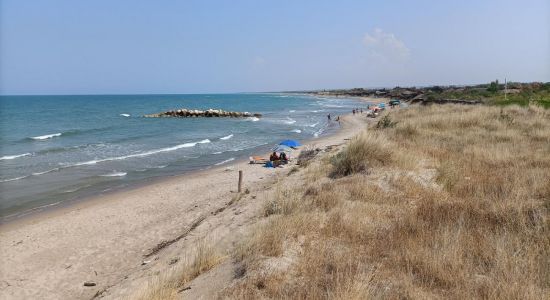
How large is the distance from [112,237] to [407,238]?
941 centimetres

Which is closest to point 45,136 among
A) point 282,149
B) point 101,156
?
point 101,156

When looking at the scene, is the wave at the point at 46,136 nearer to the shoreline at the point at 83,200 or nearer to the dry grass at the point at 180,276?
the shoreline at the point at 83,200

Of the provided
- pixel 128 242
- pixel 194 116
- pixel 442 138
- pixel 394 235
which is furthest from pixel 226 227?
pixel 194 116

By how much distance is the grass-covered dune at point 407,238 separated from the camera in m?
4.04

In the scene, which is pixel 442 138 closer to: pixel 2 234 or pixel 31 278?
pixel 31 278

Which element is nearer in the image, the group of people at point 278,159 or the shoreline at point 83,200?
the shoreline at point 83,200

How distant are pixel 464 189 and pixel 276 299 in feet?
16.4

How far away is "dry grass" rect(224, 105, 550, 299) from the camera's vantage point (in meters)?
4.04

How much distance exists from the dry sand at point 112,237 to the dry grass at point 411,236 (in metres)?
2.02

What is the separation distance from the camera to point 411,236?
521 centimetres

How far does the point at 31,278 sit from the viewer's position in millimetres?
Result: 9469

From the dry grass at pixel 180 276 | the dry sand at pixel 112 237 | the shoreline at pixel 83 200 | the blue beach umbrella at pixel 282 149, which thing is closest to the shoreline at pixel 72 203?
the shoreline at pixel 83 200

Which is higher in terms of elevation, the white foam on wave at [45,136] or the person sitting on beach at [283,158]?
the white foam on wave at [45,136]

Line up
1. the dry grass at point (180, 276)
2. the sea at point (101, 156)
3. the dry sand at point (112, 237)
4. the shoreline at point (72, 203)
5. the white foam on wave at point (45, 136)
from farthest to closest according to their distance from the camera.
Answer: the white foam on wave at point (45, 136) → the sea at point (101, 156) → the shoreline at point (72, 203) → the dry sand at point (112, 237) → the dry grass at point (180, 276)
